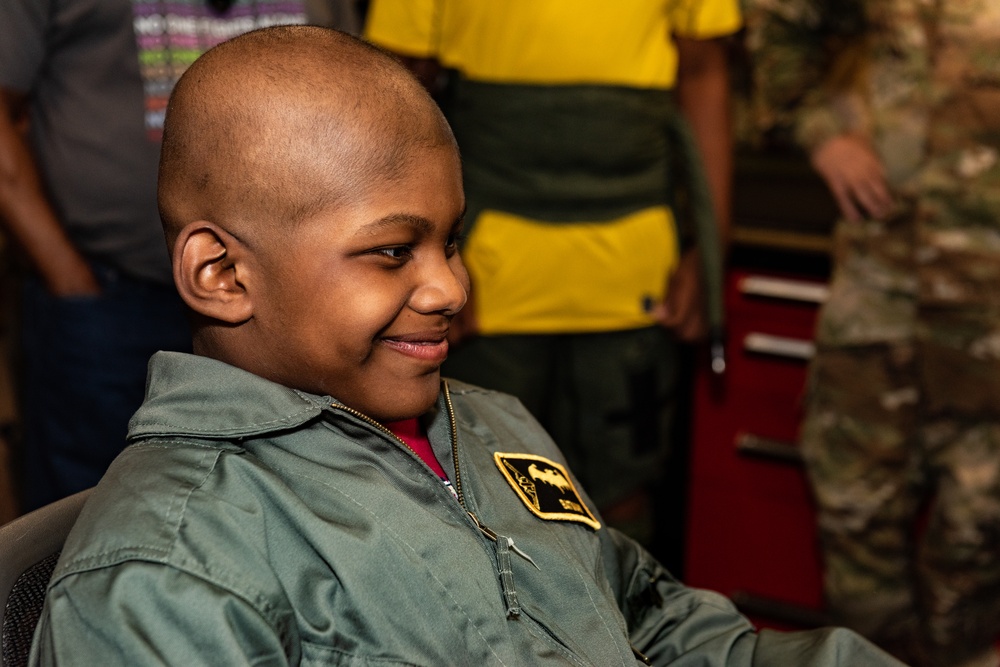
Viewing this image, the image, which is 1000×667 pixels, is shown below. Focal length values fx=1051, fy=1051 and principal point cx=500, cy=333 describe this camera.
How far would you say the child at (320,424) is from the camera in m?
0.81

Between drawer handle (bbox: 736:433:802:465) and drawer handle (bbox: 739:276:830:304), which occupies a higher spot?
drawer handle (bbox: 739:276:830:304)

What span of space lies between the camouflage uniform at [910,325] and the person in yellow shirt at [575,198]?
28cm

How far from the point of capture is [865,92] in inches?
81.7

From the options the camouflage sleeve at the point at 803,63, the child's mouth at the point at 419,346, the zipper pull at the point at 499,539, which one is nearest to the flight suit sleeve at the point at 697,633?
the zipper pull at the point at 499,539

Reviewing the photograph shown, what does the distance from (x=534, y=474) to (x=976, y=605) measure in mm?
1330

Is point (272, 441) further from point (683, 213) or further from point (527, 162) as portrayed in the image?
point (683, 213)

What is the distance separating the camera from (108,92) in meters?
1.61

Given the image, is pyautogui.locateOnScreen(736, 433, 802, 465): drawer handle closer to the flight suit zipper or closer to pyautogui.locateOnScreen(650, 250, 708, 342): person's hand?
pyautogui.locateOnScreen(650, 250, 708, 342): person's hand

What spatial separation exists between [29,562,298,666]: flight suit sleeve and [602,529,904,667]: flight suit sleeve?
0.46 meters

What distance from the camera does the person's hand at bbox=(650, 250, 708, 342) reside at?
2.01 m

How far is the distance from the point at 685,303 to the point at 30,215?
1.15 metres

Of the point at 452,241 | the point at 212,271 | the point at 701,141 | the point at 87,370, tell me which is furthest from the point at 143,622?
the point at 701,141

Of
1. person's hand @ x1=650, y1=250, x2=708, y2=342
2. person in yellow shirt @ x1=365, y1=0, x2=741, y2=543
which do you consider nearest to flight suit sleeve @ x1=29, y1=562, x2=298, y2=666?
person in yellow shirt @ x1=365, y1=0, x2=741, y2=543

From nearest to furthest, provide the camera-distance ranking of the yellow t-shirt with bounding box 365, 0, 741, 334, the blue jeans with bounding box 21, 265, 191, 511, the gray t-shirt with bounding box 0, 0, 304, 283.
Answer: the gray t-shirt with bounding box 0, 0, 304, 283, the blue jeans with bounding box 21, 265, 191, 511, the yellow t-shirt with bounding box 365, 0, 741, 334
